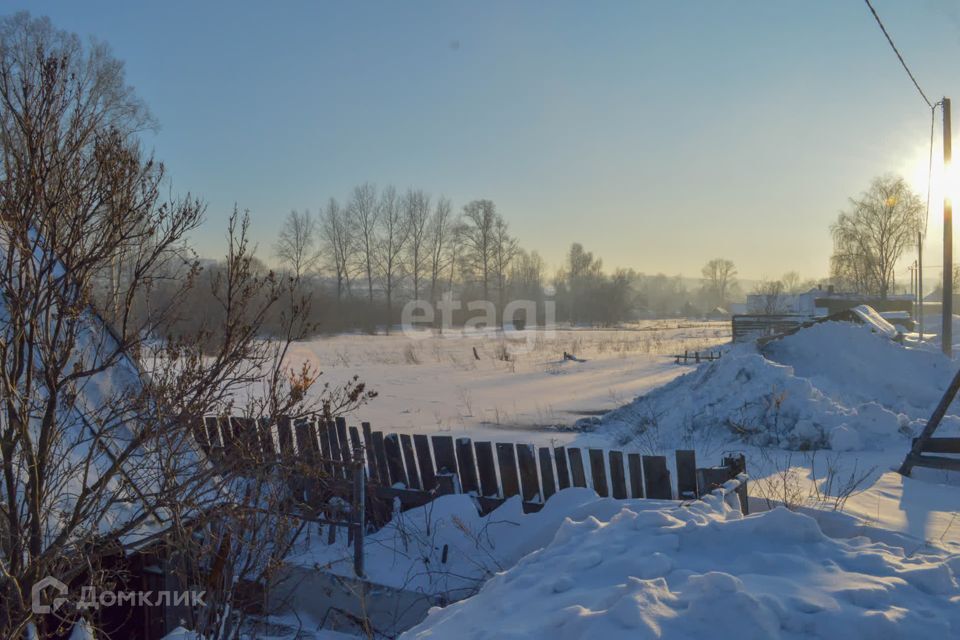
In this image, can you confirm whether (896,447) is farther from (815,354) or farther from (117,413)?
(117,413)

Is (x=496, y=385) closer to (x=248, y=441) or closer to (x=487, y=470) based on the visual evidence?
(x=487, y=470)

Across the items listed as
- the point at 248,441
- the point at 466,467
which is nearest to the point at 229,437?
the point at 248,441

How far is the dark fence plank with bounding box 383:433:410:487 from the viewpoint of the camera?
5.97 m

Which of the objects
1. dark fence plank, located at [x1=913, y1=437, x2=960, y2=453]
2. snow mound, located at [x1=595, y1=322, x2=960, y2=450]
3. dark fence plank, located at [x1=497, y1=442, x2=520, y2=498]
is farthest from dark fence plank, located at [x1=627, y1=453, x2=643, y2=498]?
snow mound, located at [x1=595, y1=322, x2=960, y2=450]

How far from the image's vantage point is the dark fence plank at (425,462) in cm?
582

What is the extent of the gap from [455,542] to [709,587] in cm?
284

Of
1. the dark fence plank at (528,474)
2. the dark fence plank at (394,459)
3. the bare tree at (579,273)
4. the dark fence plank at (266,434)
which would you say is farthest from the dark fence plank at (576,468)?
the bare tree at (579,273)

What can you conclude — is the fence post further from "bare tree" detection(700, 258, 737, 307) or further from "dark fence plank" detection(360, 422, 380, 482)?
"bare tree" detection(700, 258, 737, 307)

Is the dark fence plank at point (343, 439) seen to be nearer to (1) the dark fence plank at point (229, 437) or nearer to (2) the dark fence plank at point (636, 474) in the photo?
(1) the dark fence plank at point (229, 437)

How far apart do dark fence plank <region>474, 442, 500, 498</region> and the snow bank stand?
0.17 metres

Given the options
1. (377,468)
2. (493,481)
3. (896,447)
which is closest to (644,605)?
(493,481)

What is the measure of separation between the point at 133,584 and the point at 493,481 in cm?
291

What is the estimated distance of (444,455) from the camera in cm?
579

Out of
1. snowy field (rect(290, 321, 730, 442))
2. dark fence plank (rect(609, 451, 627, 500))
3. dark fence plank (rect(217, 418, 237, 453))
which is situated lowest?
snowy field (rect(290, 321, 730, 442))
